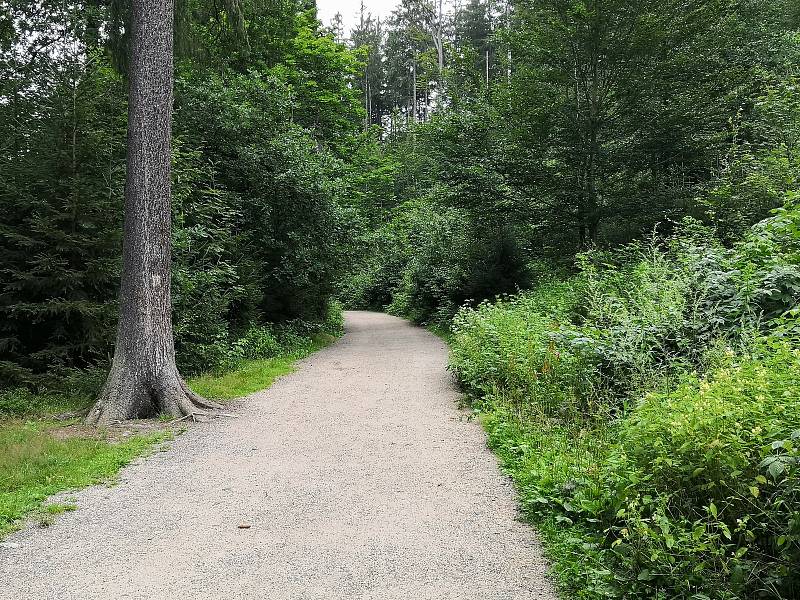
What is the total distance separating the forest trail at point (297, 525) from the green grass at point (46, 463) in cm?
27

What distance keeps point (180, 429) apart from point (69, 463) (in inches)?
63.2

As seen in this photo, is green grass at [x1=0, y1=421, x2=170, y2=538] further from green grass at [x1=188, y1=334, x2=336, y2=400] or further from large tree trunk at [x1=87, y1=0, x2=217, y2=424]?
green grass at [x1=188, y1=334, x2=336, y2=400]

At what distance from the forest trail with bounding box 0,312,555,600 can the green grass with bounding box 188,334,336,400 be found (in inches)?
83.0

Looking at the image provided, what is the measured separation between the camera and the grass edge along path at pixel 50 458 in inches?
180

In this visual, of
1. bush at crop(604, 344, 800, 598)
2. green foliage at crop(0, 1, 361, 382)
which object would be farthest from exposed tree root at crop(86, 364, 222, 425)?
bush at crop(604, 344, 800, 598)

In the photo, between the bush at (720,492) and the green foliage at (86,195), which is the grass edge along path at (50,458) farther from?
the bush at (720,492)

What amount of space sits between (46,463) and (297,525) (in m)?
3.06

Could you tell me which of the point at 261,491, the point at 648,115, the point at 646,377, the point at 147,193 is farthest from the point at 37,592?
the point at 648,115

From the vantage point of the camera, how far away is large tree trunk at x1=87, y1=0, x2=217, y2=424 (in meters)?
7.68

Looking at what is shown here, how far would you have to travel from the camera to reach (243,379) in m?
10.6

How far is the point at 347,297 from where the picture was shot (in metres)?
41.4

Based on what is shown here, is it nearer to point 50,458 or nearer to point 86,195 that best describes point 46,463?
point 50,458

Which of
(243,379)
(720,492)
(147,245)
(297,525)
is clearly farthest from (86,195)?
(720,492)

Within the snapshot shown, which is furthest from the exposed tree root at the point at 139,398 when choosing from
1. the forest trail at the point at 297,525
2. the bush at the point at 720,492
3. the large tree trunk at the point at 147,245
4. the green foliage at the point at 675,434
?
the bush at the point at 720,492
